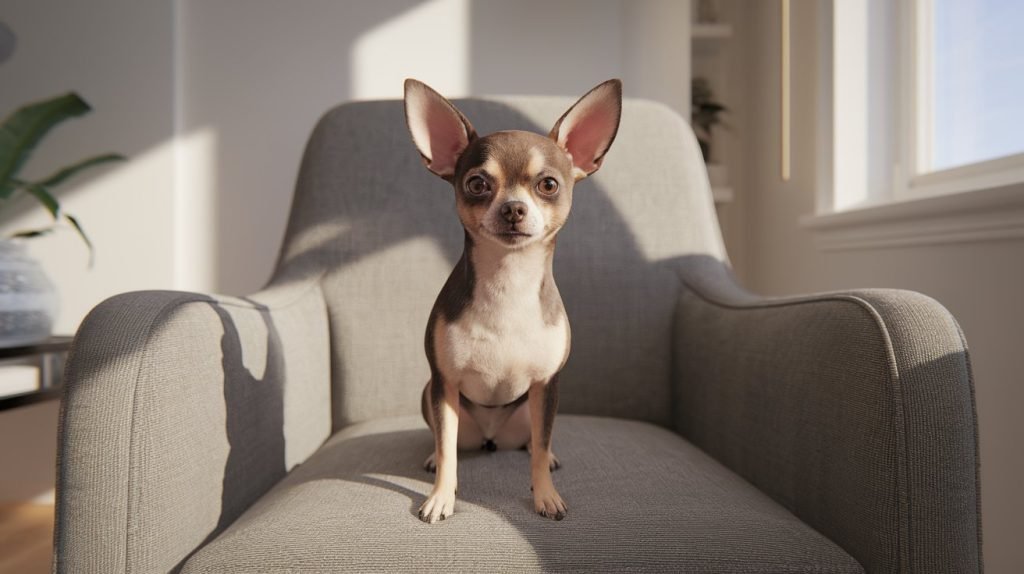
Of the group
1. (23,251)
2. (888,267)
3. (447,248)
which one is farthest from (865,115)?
(23,251)

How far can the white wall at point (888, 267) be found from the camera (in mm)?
1397

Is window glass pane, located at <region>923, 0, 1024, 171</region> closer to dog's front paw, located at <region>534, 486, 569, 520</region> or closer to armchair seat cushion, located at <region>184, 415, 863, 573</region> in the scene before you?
armchair seat cushion, located at <region>184, 415, 863, 573</region>

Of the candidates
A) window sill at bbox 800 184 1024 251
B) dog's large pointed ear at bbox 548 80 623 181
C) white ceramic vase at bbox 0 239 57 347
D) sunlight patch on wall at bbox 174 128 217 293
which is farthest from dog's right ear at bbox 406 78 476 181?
sunlight patch on wall at bbox 174 128 217 293

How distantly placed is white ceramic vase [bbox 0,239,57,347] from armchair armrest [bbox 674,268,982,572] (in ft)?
5.77

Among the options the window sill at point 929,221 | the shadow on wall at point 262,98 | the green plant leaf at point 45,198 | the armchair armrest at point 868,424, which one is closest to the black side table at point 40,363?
the green plant leaf at point 45,198

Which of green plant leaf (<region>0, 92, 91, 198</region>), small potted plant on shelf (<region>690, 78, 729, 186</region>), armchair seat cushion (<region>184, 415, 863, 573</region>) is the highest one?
small potted plant on shelf (<region>690, 78, 729, 186</region>)

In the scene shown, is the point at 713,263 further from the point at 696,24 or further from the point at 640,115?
the point at 696,24

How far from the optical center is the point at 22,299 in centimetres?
173

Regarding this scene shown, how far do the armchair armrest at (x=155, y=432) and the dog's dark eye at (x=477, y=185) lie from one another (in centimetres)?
46

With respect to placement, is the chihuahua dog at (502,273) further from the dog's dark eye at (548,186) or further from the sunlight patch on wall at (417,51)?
the sunlight patch on wall at (417,51)

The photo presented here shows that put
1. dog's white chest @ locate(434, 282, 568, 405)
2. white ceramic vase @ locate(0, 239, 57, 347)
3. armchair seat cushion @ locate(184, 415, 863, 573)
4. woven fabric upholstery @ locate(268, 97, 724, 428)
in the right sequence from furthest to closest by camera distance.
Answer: white ceramic vase @ locate(0, 239, 57, 347)
woven fabric upholstery @ locate(268, 97, 724, 428)
dog's white chest @ locate(434, 282, 568, 405)
armchair seat cushion @ locate(184, 415, 863, 573)

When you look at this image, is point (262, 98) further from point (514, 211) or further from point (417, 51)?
point (514, 211)

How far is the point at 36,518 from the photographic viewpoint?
2129 millimetres

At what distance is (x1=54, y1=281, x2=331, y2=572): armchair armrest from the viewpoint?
0.84 metres
